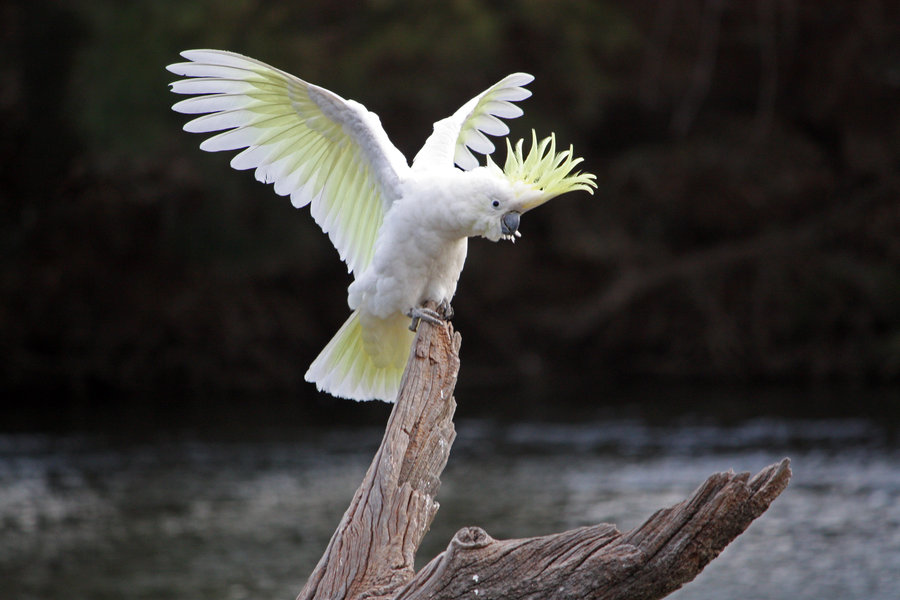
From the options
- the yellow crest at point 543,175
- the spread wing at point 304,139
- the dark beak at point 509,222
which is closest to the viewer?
the yellow crest at point 543,175

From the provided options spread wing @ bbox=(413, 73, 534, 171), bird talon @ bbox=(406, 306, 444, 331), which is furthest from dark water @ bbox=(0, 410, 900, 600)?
bird talon @ bbox=(406, 306, 444, 331)

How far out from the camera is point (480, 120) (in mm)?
4340

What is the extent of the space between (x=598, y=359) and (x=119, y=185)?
5.61 metres

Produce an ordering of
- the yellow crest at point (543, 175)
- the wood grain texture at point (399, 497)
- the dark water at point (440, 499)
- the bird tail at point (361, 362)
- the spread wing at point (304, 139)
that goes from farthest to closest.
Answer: the dark water at point (440, 499) → the bird tail at point (361, 362) → the spread wing at point (304, 139) → the yellow crest at point (543, 175) → the wood grain texture at point (399, 497)

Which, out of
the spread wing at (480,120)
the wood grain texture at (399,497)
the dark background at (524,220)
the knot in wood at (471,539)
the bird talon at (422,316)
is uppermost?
the dark background at (524,220)

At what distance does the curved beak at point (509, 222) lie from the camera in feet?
10.9

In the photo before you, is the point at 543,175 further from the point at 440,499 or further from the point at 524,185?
the point at 440,499

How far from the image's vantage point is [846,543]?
22.7 ft

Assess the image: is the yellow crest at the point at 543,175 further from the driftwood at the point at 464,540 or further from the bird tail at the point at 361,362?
the bird tail at the point at 361,362

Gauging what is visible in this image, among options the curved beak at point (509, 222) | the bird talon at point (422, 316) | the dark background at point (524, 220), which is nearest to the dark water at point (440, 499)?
the dark background at point (524, 220)

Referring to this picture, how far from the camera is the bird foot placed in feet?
11.6

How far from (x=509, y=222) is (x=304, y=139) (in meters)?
0.97

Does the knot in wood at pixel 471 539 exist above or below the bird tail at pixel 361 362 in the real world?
below

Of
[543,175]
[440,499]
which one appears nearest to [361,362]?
[543,175]
